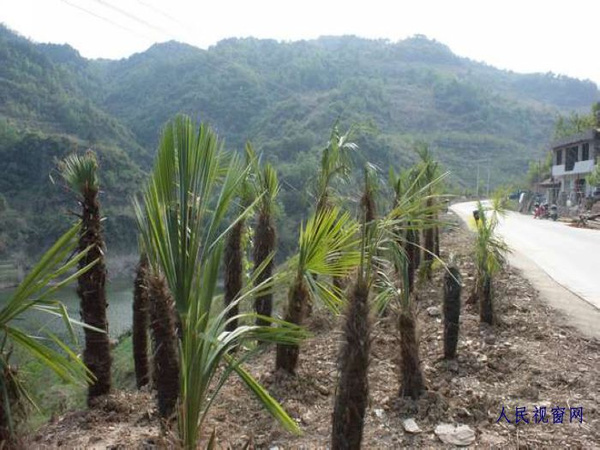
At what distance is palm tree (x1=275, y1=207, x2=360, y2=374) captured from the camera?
369cm

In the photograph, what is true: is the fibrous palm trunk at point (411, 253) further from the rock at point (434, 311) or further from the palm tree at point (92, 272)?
the palm tree at point (92, 272)

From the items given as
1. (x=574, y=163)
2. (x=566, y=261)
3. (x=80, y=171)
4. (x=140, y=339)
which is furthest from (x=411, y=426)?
(x=574, y=163)

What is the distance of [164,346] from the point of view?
345 cm

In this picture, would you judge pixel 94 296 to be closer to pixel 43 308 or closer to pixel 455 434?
pixel 43 308

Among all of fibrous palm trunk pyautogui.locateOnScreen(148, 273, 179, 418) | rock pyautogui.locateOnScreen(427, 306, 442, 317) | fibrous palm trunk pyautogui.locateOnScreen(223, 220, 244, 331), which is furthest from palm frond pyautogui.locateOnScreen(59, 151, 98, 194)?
rock pyautogui.locateOnScreen(427, 306, 442, 317)

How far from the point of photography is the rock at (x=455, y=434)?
11.8 feet

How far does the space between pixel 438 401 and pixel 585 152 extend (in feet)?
104

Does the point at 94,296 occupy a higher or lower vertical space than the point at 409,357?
higher

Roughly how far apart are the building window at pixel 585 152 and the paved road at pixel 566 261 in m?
14.9

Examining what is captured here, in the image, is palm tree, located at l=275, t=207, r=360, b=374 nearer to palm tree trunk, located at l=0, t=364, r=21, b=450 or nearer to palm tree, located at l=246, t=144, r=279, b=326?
palm tree, located at l=246, t=144, r=279, b=326

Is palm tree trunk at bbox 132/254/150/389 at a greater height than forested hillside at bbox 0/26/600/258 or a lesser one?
lesser

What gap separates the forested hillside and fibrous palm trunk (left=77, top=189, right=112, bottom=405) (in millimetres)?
3312

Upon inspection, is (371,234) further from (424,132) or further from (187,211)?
(424,132)

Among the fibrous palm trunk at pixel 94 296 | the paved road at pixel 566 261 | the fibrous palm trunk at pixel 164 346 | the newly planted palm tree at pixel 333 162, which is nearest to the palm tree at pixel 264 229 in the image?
the newly planted palm tree at pixel 333 162
